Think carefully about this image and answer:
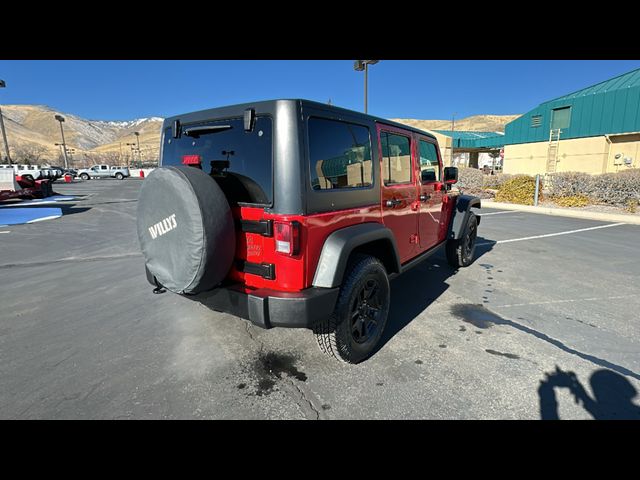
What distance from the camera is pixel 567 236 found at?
800cm

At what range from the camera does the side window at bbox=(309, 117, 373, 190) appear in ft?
7.78

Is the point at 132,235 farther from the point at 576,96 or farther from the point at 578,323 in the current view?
the point at 576,96

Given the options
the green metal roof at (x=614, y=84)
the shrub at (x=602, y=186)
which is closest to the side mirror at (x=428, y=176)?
the shrub at (x=602, y=186)

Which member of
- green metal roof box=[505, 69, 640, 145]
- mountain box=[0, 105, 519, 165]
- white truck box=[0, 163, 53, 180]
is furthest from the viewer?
mountain box=[0, 105, 519, 165]

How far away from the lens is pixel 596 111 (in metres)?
18.4

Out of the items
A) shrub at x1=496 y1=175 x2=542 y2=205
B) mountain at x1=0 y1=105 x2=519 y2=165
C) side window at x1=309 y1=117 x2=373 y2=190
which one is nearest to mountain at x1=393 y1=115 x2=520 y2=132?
mountain at x1=0 y1=105 x2=519 y2=165

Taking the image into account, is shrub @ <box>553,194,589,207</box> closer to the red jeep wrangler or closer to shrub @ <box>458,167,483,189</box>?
shrub @ <box>458,167,483,189</box>

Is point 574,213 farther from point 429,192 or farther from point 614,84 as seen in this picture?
point 614,84

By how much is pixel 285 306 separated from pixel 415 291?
273 centimetres

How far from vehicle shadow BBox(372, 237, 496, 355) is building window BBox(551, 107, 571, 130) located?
19859 mm

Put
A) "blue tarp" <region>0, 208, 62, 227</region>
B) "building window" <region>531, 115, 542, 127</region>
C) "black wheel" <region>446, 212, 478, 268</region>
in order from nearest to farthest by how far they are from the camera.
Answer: "black wheel" <region>446, 212, 478, 268</region>
"blue tarp" <region>0, 208, 62, 227</region>
"building window" <region>531, 115, 542, 127</region>

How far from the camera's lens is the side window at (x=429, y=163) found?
400cm
